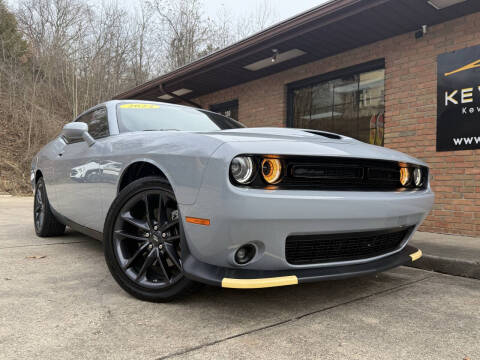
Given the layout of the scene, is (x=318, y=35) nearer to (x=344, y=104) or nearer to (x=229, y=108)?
(x=344, y=104)

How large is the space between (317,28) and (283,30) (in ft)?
1.67

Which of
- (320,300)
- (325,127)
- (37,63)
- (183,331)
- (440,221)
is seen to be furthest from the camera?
(37,63)

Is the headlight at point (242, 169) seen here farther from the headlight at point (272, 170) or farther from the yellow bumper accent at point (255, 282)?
the yellow bumper accent at point (255, 282)

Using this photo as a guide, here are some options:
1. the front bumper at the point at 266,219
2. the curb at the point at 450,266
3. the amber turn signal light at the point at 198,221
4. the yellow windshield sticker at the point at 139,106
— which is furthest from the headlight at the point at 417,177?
the yellow windshield sticker at the point at 139,106

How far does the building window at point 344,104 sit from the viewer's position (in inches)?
225

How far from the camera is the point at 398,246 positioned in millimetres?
2445

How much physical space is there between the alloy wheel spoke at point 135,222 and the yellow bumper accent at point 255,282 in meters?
0.70

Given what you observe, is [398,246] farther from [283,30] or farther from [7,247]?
[283,30]

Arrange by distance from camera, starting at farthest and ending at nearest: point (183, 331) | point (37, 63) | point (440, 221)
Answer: point (37, 63)
point (440, 221)
point (183, 331)

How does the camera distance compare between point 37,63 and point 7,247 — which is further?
point 37,63

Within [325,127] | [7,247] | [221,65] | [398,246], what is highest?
[221,65]

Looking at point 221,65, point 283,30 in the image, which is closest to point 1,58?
point 221,65

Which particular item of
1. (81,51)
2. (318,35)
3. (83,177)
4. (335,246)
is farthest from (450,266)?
(81,51)

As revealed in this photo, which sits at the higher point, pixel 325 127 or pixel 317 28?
pixel 317 28
